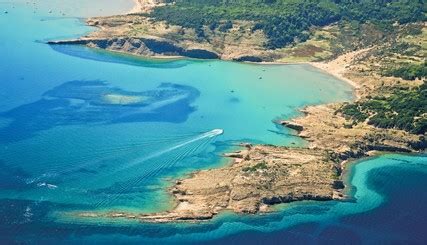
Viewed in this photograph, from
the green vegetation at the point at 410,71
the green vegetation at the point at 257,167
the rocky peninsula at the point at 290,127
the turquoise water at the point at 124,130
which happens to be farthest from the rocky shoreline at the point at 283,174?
the green vegetation at the point at 410,71

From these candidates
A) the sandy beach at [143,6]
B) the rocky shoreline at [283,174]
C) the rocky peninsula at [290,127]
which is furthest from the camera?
the sandy beach at [143,6]

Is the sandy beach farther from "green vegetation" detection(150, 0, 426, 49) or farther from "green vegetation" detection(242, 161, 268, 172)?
"green vegetation" detection(242, 161, 268, 172)

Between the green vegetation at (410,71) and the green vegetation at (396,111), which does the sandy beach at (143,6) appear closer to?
the green vegetation at (410,71)

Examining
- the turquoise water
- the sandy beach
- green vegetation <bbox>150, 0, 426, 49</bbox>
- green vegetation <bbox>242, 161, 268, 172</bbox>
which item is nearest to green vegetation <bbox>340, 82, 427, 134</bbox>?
the turquoise water

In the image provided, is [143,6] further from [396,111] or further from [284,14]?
[396,111]

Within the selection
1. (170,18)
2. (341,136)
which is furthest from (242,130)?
(170,18)

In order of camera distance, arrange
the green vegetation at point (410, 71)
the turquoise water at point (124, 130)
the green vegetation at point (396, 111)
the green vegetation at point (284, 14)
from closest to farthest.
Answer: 1. the turquoise water at point (124, 130)
2. the green vegetation at point (396, 111)
3. the green vegetation at point (410, 71)
4. the green vegetation at point (284, 14)

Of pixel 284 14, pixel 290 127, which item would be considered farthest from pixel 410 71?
pixel 284 14

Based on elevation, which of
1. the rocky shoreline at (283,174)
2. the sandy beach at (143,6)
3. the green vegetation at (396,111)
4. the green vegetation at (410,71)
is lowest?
the rocky shoreline at (283,174)
